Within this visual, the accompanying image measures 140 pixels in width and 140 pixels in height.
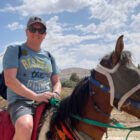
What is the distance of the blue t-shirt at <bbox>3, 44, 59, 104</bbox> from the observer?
121 inches

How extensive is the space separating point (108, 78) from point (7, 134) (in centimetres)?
184

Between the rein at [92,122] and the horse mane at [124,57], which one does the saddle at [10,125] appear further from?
the horse mane at [124,57]

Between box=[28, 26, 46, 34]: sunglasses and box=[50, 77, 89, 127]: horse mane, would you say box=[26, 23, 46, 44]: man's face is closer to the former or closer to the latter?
box=[28, 26, 46, 34]: sunglasses

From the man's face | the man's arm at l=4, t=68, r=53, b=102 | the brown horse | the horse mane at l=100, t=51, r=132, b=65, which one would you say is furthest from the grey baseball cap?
the horse mane at l=100, t=51, r=132, b=65

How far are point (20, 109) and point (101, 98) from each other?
4.20ft

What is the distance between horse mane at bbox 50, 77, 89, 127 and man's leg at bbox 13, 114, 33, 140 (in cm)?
34

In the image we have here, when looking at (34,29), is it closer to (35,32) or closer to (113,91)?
(35,32)

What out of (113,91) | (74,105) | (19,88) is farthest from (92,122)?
(19,88)

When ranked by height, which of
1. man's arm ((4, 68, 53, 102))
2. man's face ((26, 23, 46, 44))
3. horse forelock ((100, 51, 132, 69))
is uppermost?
man's face ((26, 23, 46, 44))

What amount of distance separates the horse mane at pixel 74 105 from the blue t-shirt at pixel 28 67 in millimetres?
649

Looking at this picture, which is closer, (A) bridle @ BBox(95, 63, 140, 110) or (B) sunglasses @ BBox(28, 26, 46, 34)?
(A) bridle @ BBox(95, 63, 140, 110)

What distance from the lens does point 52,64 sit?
3801 millimetres

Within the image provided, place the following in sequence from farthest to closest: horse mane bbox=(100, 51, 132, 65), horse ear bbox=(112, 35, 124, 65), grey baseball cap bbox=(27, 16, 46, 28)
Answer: grey baseball cap bbox=(27, 16, 46, 28) < horse mane bbox=(100, 51, 132, 65) < horse ear bbox=(112, 35, 124, 65)

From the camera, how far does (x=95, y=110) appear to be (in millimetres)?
2705
